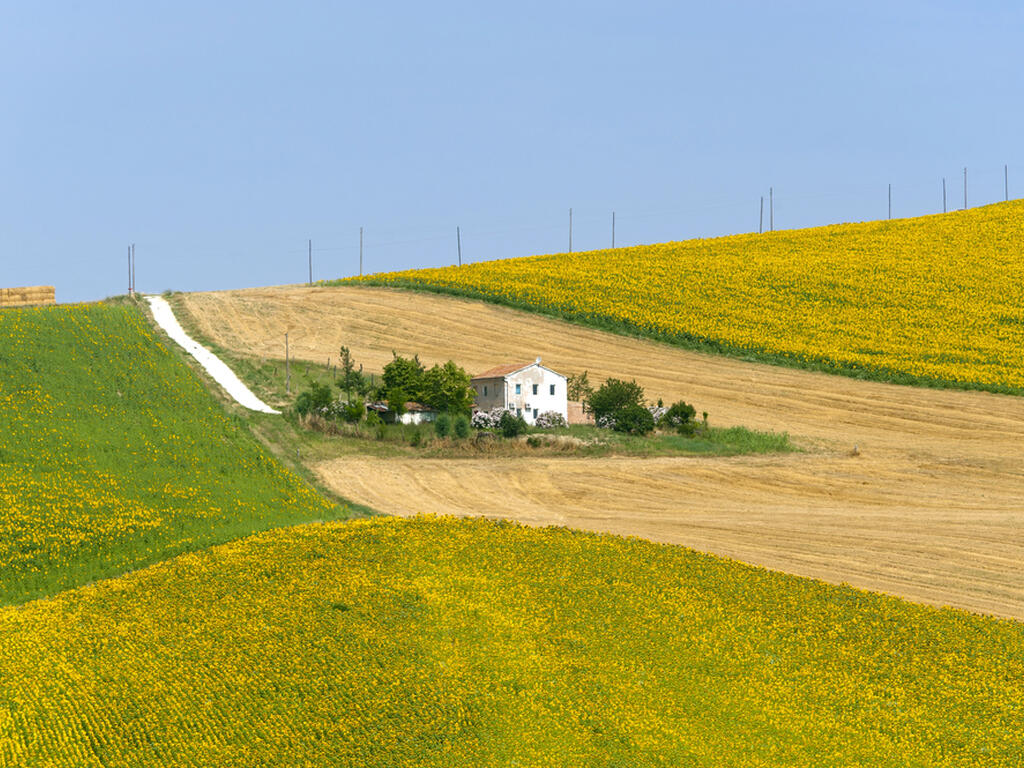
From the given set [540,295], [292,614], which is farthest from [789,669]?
[540,295]

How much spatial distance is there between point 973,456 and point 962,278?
116 ft

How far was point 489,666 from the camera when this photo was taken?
2759cm

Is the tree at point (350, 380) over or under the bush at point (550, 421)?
over

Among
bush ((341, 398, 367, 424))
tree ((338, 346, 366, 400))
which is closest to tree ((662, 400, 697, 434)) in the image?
bush ((341, 398, 367, 424))

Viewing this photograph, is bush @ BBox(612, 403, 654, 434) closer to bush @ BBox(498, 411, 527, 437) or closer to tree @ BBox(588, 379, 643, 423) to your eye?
tree @ BBox(588, 379, 643, 423)

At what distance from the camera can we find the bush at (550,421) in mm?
62969

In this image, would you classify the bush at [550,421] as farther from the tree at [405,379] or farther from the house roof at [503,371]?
the tree at [405,379]

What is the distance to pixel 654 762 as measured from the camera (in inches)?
907

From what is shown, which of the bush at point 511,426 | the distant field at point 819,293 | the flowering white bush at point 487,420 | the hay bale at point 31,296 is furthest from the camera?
the hay bale at point 31,296

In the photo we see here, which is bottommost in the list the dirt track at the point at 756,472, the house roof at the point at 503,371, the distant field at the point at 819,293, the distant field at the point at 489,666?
the distant field at the point at 489,666

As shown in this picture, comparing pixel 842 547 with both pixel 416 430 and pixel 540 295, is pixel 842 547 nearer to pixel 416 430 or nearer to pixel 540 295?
pixel 416 430

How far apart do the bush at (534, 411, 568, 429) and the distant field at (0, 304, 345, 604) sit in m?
15.7

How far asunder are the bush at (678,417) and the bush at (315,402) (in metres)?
17.5

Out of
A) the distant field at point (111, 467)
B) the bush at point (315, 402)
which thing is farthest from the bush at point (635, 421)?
the distant field at point (111, 467)
